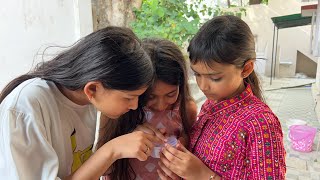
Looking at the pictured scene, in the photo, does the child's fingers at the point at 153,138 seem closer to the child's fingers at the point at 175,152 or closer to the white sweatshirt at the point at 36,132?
the child's fingers at the point at 175,152

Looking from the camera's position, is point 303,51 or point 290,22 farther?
point 303,51

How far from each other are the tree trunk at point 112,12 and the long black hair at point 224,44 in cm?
98

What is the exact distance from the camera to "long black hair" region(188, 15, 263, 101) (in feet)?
2.97

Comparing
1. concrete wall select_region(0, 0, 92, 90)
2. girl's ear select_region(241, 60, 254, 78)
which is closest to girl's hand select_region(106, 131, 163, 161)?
girl's ear select_region(241, 60, 254, 78)

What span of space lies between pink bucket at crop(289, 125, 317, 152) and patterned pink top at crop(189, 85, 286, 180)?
2095 mm

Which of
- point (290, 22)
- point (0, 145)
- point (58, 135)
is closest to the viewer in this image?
point (0, 145)

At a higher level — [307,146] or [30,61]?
[30,61]

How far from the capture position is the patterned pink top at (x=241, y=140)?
831 millimetres

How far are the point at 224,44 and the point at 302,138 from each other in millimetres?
2250

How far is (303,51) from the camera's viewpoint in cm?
707

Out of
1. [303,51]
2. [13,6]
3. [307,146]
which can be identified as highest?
[13,6]

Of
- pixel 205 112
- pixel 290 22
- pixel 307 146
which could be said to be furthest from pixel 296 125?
pixel 290 22

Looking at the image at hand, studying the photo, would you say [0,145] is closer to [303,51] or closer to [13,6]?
[13,6]

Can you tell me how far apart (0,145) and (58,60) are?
0.29 m
